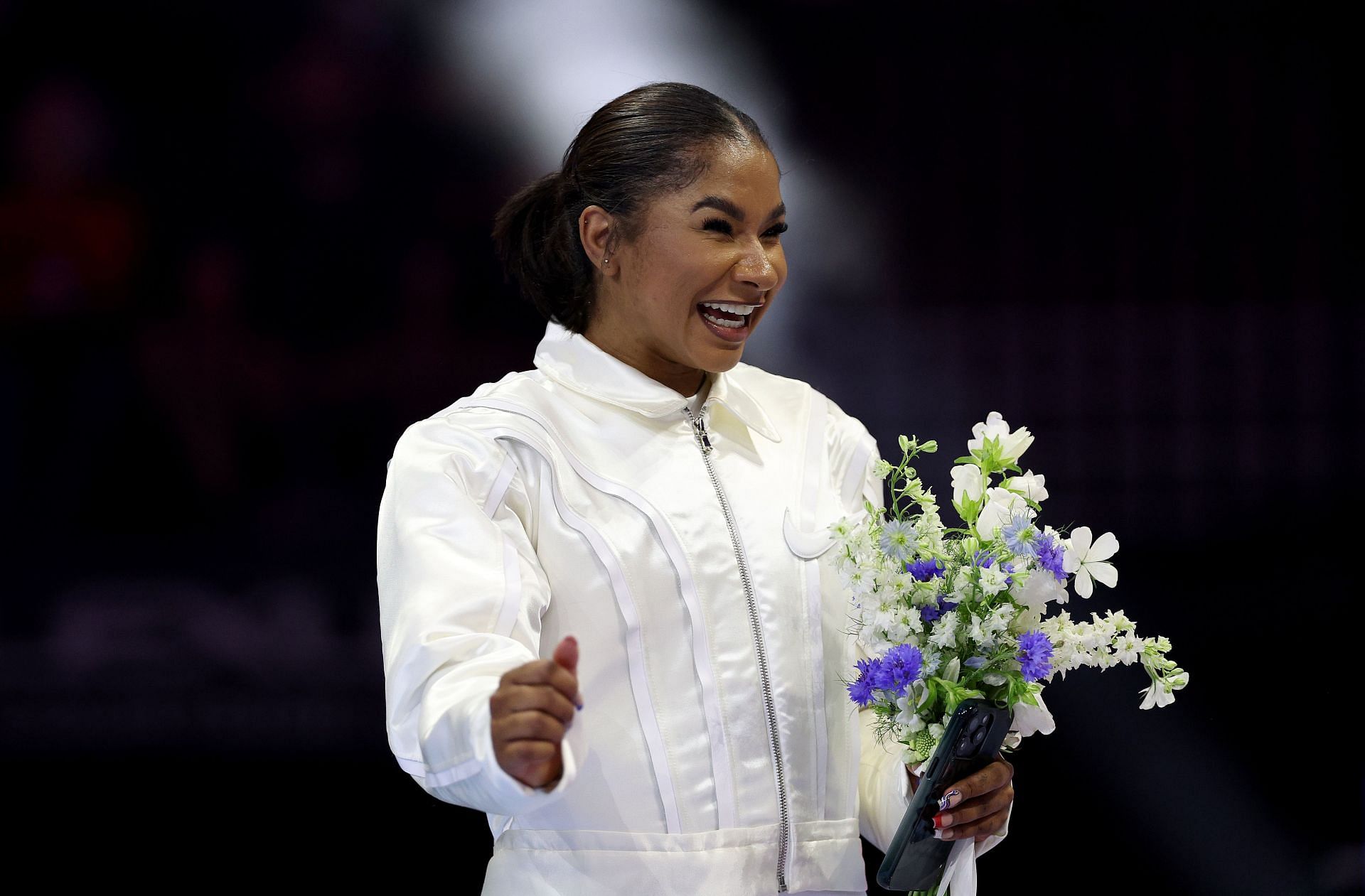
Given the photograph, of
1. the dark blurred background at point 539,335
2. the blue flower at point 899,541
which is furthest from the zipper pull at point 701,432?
the dark blurred background at point 539,335

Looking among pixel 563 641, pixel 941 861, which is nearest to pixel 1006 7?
pixel 941 861

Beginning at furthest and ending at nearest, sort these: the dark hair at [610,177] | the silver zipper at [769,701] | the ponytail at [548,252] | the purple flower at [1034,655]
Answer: the ponytail at [548,252], the dark hair at [610,177], the silver zipper at [769,701], the purple flower at [1034,655]

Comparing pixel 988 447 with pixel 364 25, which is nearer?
pixel 988 447

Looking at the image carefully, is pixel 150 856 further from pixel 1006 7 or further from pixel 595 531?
pixel 1006 7

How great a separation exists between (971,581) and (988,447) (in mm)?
184

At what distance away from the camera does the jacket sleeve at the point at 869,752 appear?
1.95 metres

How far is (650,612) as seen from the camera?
74.0 inches

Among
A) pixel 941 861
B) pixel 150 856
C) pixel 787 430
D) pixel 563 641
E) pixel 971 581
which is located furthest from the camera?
pixel 150 856

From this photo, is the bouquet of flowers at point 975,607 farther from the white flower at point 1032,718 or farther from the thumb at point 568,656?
the thumb at point 568,656

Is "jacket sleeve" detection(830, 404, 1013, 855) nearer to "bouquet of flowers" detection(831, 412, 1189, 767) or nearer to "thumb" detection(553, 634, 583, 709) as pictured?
"bouquet of flowers" detection(831, 412, 1189, 767)

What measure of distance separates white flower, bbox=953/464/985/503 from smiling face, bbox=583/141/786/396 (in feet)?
1.24

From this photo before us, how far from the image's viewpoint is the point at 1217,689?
112 inches

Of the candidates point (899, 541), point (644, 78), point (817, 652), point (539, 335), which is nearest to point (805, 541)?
point (817, 652)

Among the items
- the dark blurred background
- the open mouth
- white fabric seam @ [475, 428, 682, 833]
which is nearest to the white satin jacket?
white fabric seam @ [475, 428, 682, 833]
